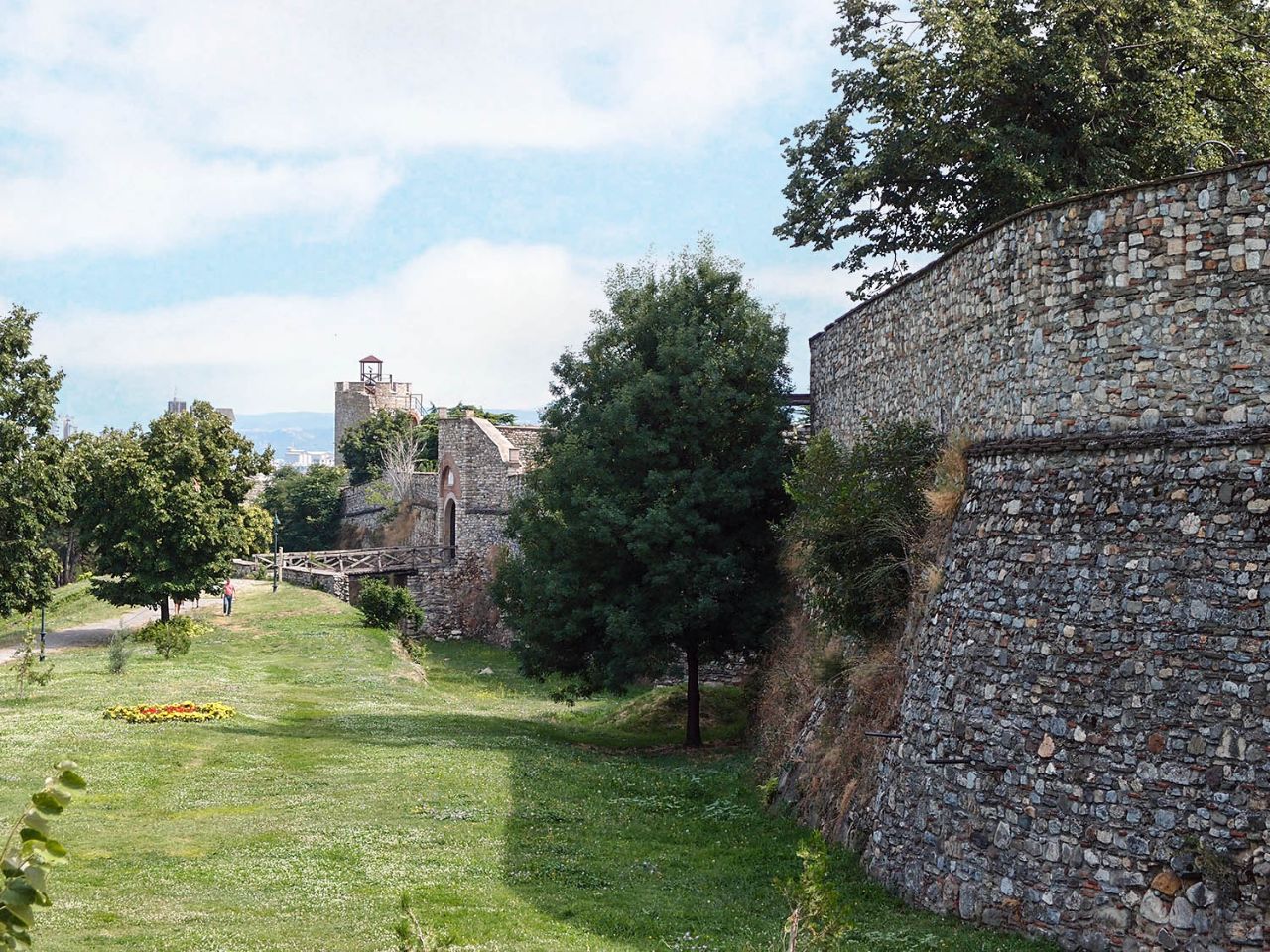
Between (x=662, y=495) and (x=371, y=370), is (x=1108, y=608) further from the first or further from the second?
(x=371, y=370)

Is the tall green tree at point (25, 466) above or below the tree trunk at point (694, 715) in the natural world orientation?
above

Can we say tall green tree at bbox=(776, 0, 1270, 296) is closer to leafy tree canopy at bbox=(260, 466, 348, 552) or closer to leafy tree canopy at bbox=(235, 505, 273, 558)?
leafy tree canopy at bbox=(235, 505, 273, 558)

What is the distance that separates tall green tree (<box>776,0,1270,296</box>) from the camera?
18422mm

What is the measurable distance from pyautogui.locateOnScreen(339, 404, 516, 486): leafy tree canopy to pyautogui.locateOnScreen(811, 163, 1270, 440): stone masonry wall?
54.1 meters

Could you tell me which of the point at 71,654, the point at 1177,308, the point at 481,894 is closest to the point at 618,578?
the point at 481,894

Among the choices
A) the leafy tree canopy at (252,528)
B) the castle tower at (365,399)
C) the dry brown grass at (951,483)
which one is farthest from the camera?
the castle tower at (365,399)

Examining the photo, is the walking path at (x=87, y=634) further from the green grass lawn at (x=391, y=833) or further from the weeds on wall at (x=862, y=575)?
the weeds on wall at (x=862, y=575)

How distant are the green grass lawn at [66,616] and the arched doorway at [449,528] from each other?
1255 centimetres

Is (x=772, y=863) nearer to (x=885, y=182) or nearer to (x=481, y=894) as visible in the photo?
(x=481, y=894)

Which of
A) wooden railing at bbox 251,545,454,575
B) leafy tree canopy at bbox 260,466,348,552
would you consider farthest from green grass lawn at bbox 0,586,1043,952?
leafy tree canopy at bbox 260,466,348,552

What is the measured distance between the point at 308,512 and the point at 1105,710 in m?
60.4

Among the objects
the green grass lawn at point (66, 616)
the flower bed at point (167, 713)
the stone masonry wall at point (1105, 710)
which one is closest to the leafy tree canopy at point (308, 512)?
the green grass lawn at point (66, 616)

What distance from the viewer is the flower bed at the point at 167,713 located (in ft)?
64.6

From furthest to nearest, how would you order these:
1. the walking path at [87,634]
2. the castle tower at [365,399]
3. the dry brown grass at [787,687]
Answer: the castle tower at [365,399] → the walking path at [87,634] → the dry brown grass at [787,687]
